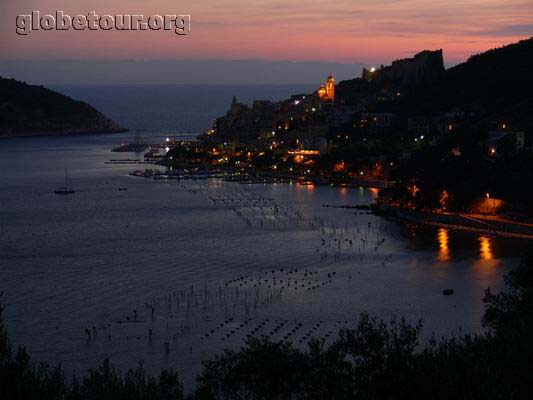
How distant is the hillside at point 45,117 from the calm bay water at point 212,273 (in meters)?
61.1

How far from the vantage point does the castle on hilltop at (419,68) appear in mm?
58938

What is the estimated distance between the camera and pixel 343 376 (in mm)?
8734

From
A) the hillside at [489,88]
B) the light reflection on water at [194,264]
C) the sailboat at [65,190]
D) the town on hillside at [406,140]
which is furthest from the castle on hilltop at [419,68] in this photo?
the sailboat at [65,190]

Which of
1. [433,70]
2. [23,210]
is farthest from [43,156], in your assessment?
[23,210]

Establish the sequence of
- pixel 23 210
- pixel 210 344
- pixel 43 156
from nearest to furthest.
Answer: pixel 210 344
pixel 23 210
pixel 43 156

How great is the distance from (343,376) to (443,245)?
16.0 meters

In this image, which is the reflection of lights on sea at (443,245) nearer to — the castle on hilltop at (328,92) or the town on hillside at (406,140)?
the town on hillside at (406,140)

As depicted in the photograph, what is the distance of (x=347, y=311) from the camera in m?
16.9

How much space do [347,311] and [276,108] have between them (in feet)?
170

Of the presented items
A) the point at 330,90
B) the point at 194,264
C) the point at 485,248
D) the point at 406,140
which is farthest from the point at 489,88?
the point at 194,264

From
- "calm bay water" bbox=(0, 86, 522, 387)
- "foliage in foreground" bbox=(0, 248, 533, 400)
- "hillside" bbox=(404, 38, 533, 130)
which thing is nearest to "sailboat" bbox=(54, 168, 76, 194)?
"calm bay water" bbox=(0, 86, 522, 387)

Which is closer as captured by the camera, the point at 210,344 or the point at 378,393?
the point at 378,393

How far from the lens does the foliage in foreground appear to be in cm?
782

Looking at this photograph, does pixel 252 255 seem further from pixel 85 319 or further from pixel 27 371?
pixel 27 371
